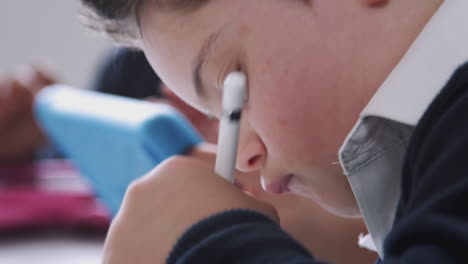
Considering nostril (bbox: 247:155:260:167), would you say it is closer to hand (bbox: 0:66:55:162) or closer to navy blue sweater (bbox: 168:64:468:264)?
navy blue sweater (bbox: 168:64:468:264)

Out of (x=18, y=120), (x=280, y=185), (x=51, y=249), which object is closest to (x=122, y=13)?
(x=280, y=185)

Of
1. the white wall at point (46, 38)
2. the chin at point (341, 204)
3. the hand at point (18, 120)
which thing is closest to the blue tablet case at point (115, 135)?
the chin at point (341, 204)

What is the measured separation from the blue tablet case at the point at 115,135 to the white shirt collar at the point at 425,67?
8.9 inches

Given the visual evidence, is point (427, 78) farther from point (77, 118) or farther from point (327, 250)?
point (77, 118)

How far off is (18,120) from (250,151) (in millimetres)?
706

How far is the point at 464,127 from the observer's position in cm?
32

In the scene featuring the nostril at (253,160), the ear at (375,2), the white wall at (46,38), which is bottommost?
the white wall at (46,38)

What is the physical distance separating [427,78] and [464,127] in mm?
56

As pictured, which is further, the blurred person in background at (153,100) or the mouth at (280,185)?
the blurred person in background at (153,100)

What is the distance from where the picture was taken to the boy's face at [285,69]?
0.40 meters

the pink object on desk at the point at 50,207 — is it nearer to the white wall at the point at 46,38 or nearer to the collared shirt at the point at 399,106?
the collared shirt at the point at 399,106

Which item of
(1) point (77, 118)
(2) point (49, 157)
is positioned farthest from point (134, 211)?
(2) point (49, 157)

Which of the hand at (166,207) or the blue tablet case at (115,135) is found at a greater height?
the hand at (166,207)

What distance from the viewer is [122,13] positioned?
1.44ft
